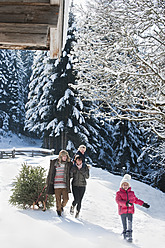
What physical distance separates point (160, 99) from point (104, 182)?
6274 mm

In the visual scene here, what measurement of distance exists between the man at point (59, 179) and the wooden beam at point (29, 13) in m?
5.28

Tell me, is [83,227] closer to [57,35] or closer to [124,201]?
[124,201]

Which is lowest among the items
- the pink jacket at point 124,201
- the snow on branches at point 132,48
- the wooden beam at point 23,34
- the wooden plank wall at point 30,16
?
the pink jacket at point 124,201

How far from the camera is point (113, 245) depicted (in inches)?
212

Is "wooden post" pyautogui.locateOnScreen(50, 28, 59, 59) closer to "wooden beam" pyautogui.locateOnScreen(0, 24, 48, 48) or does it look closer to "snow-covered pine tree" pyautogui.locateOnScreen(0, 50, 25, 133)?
"wooden beam" pyautogui.locateOnScreen(0, 24, 48, 48)

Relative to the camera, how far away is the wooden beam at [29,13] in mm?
2039

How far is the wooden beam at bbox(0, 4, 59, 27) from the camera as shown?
204 cm

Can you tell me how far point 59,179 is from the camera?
6.97 metres

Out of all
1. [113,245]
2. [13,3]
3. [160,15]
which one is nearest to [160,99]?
[160,15]

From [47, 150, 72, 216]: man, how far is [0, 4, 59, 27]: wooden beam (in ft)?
17.3

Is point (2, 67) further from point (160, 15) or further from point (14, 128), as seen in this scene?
point (160, 15)

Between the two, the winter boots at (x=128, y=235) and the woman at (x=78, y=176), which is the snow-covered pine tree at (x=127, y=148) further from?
the winter boots at (x=128, y=235)

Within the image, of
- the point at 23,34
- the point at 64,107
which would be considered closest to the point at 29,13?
the point at 23,34

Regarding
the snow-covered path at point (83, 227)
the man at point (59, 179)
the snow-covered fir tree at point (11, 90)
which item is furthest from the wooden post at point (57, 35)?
the snow-covered fir tree at point (11, 90)
